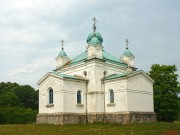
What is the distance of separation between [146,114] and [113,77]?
215 inches

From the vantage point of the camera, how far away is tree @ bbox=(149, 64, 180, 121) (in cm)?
3672

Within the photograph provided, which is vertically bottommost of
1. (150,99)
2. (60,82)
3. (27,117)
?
(27,117)

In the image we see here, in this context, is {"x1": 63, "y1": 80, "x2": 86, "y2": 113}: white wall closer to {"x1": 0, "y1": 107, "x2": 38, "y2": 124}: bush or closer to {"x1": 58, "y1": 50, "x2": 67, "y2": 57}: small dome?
{"x1": 58, "y1": 50, "x2": 67, "y2": 57}: small dome

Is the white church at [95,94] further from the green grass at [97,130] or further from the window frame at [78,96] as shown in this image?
the green grass at [97,130]

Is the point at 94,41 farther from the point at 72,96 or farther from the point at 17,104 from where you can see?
the point at 17,104

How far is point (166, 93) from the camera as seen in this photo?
37188 millimetres

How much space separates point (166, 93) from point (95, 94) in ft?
37.5

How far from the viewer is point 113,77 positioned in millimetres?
30703

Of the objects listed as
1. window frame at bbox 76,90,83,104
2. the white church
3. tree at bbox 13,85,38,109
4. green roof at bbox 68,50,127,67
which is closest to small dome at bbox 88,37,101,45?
the white church

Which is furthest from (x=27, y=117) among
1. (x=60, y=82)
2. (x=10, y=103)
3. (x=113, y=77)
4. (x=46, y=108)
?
(x=113, y=77)

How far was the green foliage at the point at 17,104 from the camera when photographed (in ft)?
144

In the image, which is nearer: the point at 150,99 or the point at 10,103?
the point at 150,99

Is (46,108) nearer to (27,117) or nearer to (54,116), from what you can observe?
(54,116)

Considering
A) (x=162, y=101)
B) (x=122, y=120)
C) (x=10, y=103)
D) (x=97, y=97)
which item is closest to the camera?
(x=122, y=120)
